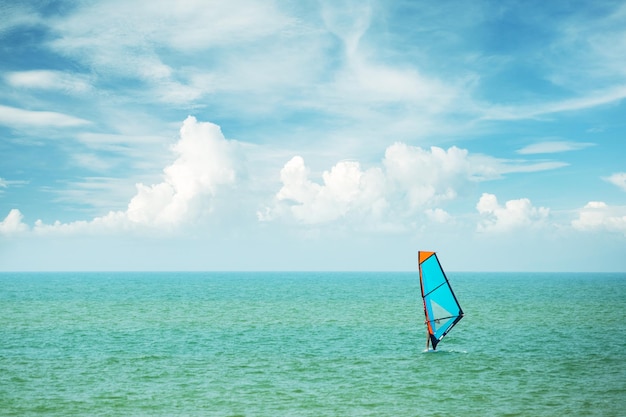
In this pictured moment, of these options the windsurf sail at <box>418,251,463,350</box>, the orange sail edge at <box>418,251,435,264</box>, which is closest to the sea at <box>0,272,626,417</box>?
the windsurf sail at <box>418,251,463,350</box>

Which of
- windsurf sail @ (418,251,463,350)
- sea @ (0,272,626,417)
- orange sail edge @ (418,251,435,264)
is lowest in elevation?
sea @ (0,272,626,417)

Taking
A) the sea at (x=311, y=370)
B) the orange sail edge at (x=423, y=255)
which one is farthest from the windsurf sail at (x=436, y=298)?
the sea at (x=311, y=370)

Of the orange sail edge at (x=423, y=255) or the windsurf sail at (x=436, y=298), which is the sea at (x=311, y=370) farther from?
the orange sail edge at (x=423, y=255)

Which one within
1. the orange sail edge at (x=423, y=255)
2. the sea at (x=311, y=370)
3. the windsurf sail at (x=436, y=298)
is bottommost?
the sea at (x=311, y=370)

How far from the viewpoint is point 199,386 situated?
105ft

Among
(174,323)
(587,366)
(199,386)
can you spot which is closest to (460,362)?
(587,366)

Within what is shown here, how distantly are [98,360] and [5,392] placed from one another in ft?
34.4

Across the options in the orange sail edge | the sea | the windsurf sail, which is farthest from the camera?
the windsurf sail

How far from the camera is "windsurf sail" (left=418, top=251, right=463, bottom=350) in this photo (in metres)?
39.6

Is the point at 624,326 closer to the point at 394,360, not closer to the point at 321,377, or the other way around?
the point at 394,360

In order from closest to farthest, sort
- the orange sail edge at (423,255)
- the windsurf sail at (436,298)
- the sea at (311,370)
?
the sea at (311,370), the orange sail edge at (423,255), the windsurf sail at (436,298)

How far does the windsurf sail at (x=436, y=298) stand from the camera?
130ft

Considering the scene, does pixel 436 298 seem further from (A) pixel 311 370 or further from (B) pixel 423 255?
(A) pixel 311 370

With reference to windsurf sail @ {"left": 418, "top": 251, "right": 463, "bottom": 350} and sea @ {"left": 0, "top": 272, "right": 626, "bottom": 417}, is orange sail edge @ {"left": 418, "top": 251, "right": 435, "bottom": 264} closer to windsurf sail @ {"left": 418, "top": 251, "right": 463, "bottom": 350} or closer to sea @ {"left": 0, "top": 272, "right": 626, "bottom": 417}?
windsurf sail @ {"left": 418, "top": 251, "right": 463, "bottom": 350}
